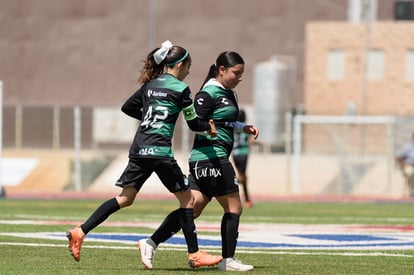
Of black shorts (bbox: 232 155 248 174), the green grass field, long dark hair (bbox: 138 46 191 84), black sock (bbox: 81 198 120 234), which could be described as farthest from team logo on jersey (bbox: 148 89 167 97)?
black shorts (bbox: 232 155 248 174)

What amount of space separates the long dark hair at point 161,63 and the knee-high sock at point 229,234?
4.86ft

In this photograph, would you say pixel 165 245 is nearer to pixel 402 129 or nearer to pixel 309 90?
pixel 402 129

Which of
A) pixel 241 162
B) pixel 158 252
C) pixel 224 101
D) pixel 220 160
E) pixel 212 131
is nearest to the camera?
pixel 212 131

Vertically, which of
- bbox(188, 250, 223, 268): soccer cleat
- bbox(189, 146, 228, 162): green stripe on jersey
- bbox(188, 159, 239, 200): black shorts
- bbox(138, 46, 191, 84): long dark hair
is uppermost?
bbox(138, 46, 191, 84): long dark hair

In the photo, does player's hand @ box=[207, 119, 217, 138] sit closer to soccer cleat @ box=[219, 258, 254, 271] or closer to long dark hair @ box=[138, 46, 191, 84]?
long dark hair @ box=[138, 46, 191, 84]

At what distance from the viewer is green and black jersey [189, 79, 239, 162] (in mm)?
12477

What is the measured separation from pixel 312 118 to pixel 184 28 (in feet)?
62.2

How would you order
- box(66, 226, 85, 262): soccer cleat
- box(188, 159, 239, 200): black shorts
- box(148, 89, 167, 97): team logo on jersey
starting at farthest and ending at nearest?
1. box(188, 159, 239, 200): black shorts
2. box(148, 89, 167, 97): team logo on jersey
3. box(66, 226, 85, 262): soccer cleat

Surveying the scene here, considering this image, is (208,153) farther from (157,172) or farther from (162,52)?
(162,52)

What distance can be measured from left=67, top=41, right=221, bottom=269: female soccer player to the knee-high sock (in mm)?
213

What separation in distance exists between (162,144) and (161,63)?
2.55 ft

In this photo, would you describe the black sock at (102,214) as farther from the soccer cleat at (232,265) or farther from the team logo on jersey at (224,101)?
the team logo on jersey at (224,101)

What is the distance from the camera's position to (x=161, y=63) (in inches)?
485

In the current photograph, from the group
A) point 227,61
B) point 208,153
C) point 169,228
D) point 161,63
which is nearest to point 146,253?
point 169,228
